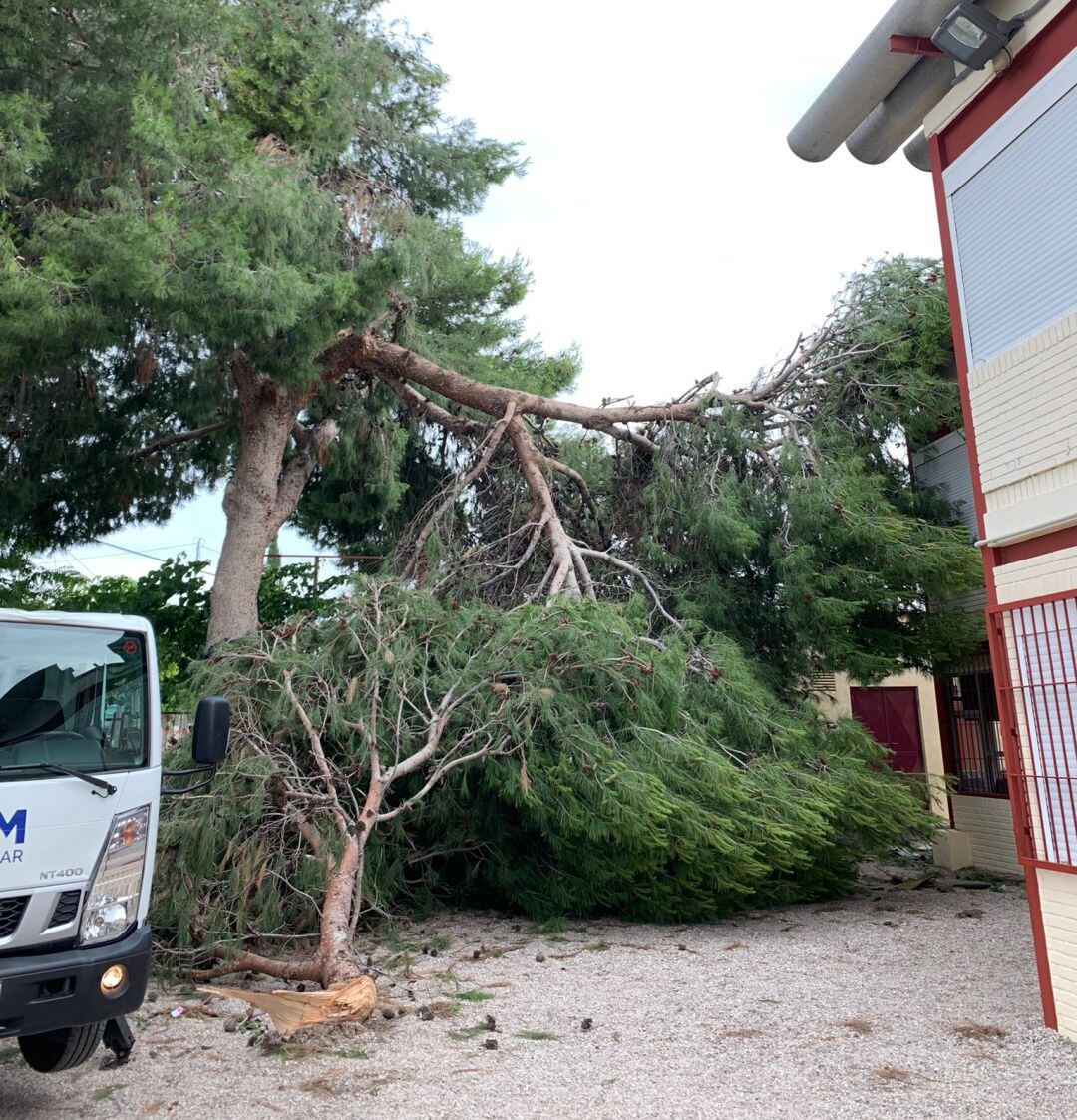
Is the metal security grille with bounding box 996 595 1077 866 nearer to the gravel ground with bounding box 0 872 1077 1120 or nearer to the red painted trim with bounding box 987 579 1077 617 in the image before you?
the red painted trim with bounding box 987 579 1077 617

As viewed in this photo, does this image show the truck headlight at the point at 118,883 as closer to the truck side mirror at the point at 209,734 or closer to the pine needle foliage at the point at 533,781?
the truck side mirror at the point at 209,734

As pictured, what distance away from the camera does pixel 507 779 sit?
7117 mm

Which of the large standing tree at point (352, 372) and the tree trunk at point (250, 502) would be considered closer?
the large standing tree at point (352, 372)

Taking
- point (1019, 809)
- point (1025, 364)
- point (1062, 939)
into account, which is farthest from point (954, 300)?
point (1062, 939)

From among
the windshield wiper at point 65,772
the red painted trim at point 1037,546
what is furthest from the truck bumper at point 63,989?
the red painted trim at point 1037,546

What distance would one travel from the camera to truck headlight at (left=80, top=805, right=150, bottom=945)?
385 cm

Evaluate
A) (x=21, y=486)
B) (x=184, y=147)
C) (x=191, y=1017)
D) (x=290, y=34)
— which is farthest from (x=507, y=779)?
(x=290, y=34)

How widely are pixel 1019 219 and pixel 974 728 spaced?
7.43 m

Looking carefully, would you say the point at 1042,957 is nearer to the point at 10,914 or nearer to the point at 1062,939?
the point at 1062,939

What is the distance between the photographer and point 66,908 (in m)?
3.78

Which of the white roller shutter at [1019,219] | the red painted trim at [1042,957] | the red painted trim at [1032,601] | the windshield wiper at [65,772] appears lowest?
the red painted trim at [1042,957]

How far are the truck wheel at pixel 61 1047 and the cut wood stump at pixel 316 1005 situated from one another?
1035mm

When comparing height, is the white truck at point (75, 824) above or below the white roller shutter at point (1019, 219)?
below

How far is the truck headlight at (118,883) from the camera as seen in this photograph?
3.85 m
